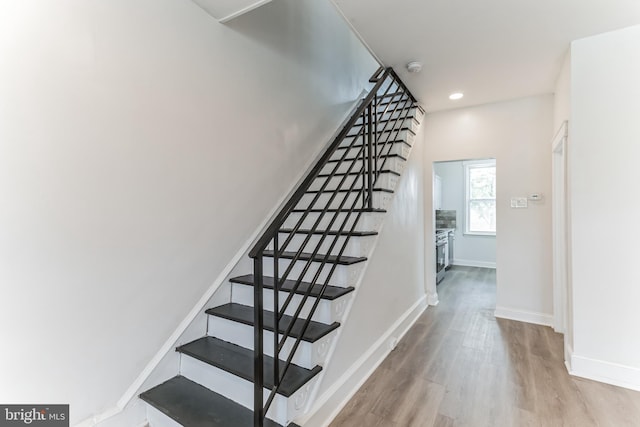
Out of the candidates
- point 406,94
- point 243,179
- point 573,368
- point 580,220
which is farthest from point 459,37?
point 573,368

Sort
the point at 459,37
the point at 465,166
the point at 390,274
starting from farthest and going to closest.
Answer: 1. the point at 465,166
2. the point at 390,274
3. the point at 459,37

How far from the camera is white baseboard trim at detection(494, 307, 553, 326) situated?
3355mm

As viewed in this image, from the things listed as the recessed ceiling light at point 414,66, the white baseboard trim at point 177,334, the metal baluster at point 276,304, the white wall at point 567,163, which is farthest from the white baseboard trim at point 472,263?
the metal baluster at point 276,304

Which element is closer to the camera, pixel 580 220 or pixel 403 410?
pixel 403 410

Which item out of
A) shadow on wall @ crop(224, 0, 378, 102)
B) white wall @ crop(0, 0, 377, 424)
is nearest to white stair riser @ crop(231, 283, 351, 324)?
white wall @ crop(0, 0, 377, 424)

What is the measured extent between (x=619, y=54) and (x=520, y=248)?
6.88ft

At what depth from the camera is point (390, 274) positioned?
2773 mm

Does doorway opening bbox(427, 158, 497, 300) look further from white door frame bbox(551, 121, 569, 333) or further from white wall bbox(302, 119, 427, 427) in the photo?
white door frame bbox(551, 121, 569, 333)

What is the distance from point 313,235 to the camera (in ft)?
7.88

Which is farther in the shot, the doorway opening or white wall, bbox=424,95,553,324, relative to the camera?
the doorway opening

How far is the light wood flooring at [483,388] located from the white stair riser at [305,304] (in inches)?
25.1

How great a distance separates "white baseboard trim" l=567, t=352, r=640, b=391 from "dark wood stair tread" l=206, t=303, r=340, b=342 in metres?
2.03

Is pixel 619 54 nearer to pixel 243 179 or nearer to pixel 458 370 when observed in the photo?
pixel 458 370

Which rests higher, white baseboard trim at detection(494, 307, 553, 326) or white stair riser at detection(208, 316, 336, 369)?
white stair riser at detection(208, 316, 336, 369)
